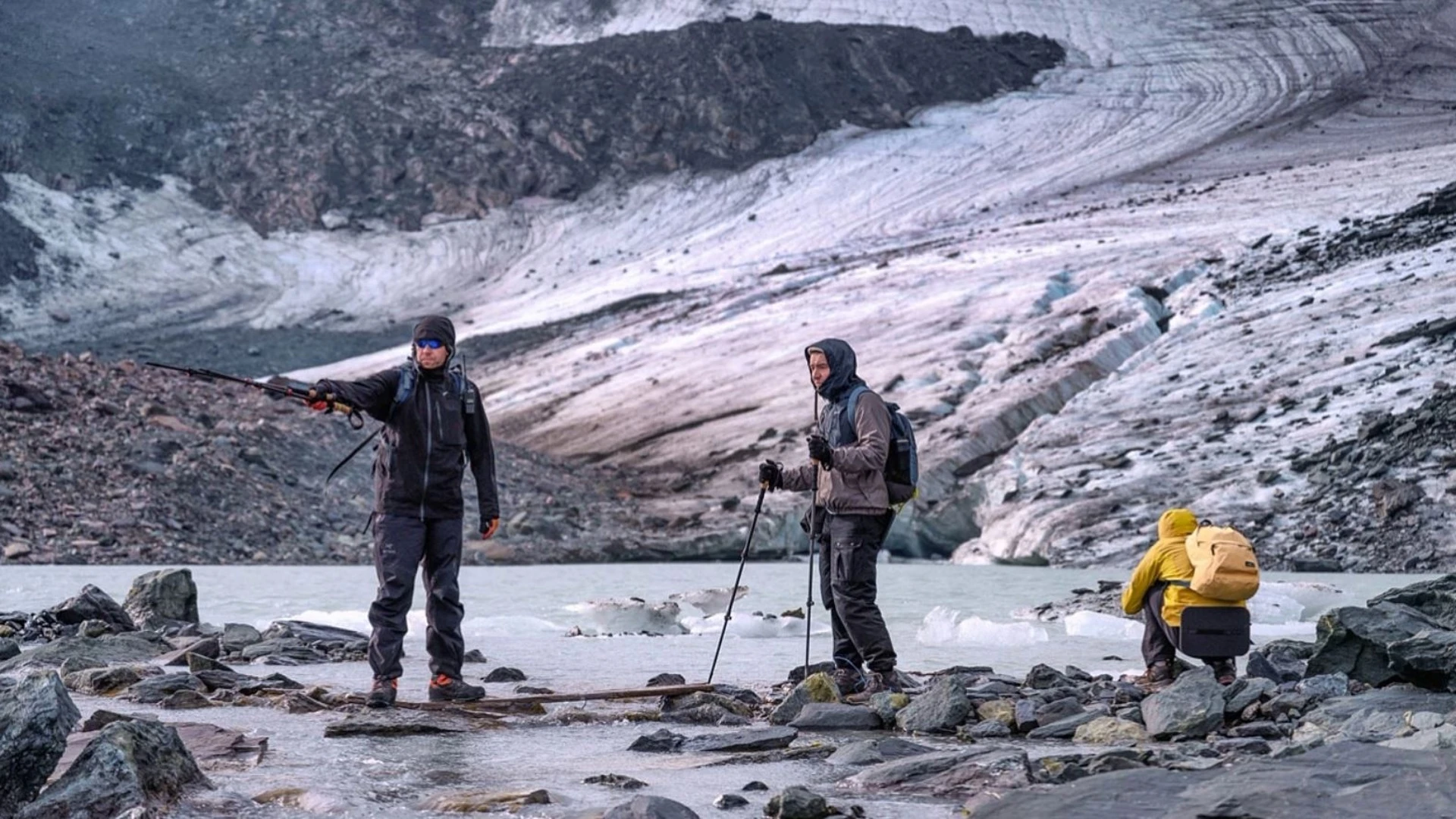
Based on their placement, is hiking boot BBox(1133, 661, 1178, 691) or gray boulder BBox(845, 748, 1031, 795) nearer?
gray boulder BBox(845, 748, 1031, 795)

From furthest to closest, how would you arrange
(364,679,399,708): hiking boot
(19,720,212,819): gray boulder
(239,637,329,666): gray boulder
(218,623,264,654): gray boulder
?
(218,623,264,654): gray boulder < (239,637,329,666): gray boulder < (364,679,399,708): hiking boot < (19,720,212,819): gray boulder

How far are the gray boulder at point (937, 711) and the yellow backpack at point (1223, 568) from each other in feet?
5.14

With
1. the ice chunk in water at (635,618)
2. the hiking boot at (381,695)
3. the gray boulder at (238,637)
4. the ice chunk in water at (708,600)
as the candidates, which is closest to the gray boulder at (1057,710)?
the hiking boot at (381,695)

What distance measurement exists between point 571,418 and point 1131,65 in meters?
27.2

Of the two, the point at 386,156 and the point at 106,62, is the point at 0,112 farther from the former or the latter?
the point at 386,156

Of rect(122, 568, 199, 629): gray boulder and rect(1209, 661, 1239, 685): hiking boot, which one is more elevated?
rect(122, 568, 199, 629): gray boulder

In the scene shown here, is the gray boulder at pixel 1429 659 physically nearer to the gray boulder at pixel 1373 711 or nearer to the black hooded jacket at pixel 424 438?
the gray boulder at pixel 1373 711

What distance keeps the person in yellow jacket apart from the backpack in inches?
48.5

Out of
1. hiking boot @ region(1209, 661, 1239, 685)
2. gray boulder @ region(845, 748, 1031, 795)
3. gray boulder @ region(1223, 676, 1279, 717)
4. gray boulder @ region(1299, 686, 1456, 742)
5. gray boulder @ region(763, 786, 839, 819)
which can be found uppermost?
gray boulder @ region(763, 786, 839, 819)

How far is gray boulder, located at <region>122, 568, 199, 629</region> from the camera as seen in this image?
973 cm

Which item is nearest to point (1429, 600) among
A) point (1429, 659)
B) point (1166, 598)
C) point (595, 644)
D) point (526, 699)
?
point (1166, 598)

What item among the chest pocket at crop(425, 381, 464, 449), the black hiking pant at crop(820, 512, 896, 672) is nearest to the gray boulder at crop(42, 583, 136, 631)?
the chest pocket at crop(425, 381, 464, 449)

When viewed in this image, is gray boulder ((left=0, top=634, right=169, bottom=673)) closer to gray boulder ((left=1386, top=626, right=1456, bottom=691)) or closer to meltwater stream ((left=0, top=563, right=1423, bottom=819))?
meltwater stream ((left=0, top=563, right=1423, bottom=819))

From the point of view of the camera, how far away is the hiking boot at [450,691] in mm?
6324
